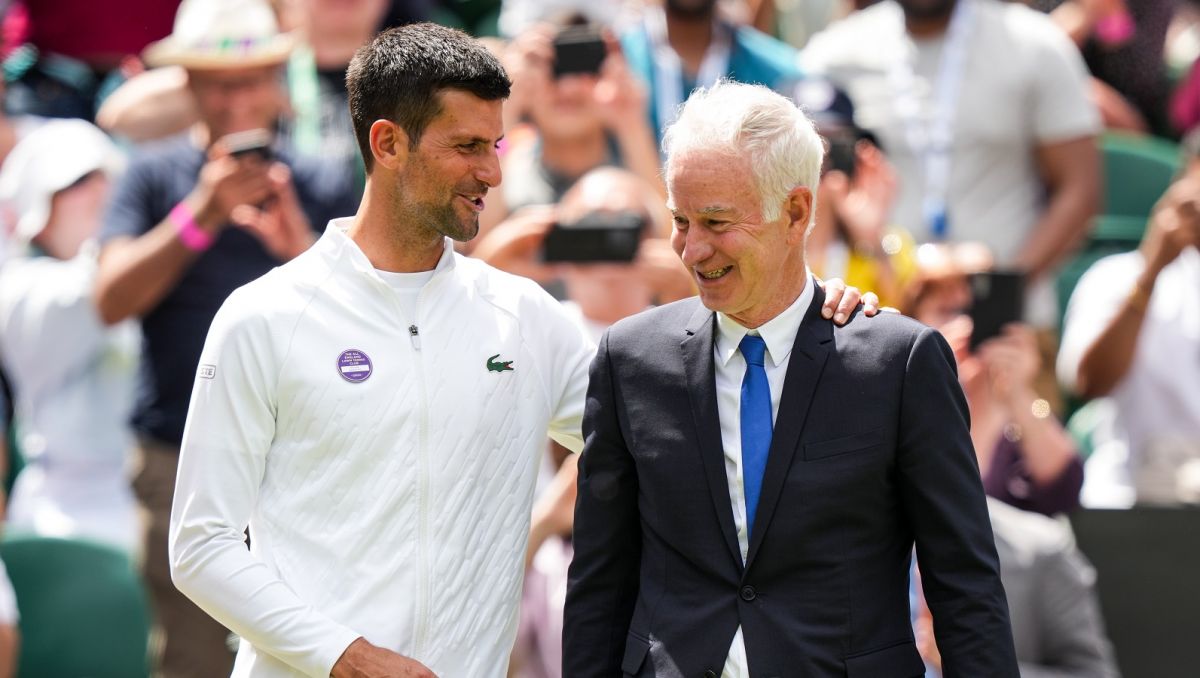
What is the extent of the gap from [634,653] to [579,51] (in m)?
3.97

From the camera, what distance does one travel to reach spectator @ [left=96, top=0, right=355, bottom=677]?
611 cm

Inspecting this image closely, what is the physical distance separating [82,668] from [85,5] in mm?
3985

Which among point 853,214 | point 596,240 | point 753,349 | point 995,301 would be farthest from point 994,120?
point 753,349

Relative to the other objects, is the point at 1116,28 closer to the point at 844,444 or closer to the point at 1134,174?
the point at 1134,174

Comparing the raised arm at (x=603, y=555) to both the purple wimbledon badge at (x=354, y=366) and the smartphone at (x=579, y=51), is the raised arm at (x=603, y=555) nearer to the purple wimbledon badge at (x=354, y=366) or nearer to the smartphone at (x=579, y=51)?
the purple wimbledon badge at (x=354, y=366)

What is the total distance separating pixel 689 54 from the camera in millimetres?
7457

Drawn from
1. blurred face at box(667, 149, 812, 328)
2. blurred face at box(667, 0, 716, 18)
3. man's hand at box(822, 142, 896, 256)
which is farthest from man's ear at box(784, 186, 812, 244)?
blurred face at box(667, 0, 716, 18)

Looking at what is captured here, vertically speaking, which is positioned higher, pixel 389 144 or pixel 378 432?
pixel 389 144

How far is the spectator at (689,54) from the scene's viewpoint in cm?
734

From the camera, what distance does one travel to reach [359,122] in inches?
144

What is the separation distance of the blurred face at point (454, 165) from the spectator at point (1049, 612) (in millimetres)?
2255

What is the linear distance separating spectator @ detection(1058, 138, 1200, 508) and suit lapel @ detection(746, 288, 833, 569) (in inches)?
126

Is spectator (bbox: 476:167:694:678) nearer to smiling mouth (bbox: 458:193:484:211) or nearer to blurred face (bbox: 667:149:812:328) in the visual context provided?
smiling mouth (bbox: 458:193:484:211)

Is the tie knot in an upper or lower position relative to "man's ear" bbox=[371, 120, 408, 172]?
lower
